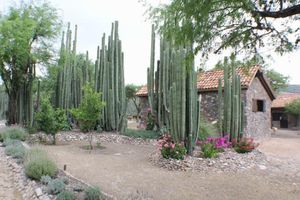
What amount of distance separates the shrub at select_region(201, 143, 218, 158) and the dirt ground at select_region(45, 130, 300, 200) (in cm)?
117

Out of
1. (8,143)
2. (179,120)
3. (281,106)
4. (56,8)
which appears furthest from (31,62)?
(281,106)

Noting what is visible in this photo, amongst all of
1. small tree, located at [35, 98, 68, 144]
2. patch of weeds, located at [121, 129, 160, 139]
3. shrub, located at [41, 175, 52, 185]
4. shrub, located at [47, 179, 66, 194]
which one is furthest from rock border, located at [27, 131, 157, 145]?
shrub, located at [47, 179, 66, 194]

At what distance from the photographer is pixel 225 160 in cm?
870

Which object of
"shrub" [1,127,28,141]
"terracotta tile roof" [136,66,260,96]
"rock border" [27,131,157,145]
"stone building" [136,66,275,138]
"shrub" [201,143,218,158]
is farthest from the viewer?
"stone building" [136,66,275,138]

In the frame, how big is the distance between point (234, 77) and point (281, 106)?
55.0 feet

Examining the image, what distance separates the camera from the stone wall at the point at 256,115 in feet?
51.9

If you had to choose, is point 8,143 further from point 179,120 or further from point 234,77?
point 234,77

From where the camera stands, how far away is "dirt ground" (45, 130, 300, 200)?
19.7 feet

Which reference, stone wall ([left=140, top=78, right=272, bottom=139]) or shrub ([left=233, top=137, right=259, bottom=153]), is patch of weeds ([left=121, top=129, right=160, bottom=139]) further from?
shrub ([left=233, top=137, right=259, bottom=153])

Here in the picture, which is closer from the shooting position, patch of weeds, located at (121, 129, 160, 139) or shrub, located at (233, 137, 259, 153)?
shrub, located at (233, 137, 259, 153)

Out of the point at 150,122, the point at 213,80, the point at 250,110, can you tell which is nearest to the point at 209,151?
the point at 150,122

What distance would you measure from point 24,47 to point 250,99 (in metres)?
11.0

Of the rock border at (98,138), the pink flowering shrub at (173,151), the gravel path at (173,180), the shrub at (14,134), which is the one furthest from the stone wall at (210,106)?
the shrub at (14,134)

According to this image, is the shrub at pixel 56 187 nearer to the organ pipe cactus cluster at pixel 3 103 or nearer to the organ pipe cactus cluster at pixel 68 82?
the organ pipe cactus cluster at pixel 68 82
